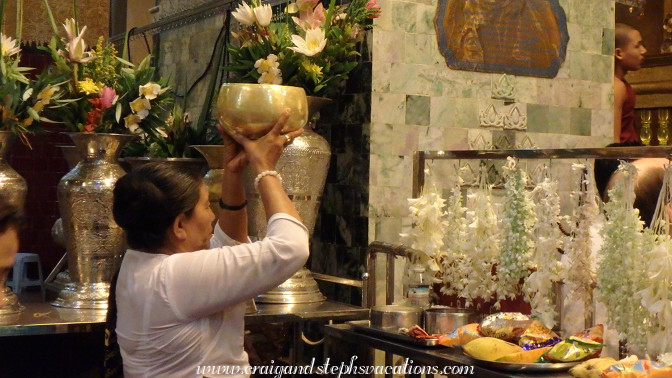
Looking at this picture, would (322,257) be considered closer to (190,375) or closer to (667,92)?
(190,375)

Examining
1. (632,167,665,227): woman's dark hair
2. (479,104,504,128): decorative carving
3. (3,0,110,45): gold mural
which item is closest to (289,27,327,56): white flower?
(479,104,504,128): decorative carving

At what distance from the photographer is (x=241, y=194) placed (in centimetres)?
257

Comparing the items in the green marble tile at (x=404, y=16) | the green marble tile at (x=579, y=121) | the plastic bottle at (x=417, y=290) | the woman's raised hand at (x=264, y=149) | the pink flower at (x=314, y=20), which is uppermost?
the green marble tile at (x=404, y=16)

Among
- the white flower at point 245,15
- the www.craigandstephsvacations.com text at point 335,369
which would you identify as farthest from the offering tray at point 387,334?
the white flower at point 245,15

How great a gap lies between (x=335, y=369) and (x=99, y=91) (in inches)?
57.7

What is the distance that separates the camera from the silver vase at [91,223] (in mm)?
3484

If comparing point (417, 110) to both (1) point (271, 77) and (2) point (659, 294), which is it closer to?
(1) point (271, 77)

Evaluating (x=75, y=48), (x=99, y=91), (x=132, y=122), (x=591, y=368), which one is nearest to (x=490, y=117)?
(x=132, y=122)

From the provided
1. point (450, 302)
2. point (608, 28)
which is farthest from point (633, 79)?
point (450, 302)

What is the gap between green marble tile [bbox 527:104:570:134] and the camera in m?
4.59

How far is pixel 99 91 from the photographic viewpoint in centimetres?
366

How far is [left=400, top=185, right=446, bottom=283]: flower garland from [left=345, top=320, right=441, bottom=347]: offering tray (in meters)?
0.28

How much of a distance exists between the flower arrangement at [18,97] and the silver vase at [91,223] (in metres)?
0.18

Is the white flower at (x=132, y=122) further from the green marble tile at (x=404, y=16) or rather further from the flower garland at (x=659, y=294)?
the flower garland at (x=659, y=294)
